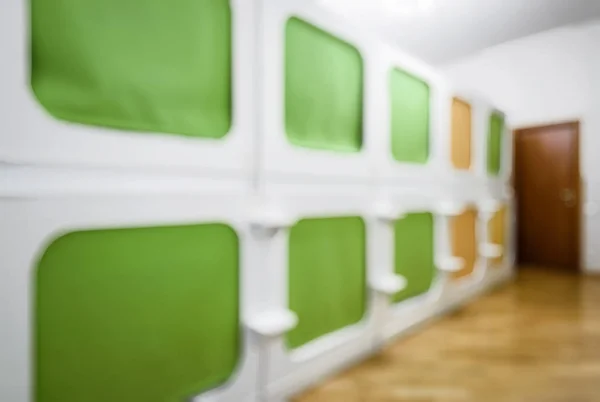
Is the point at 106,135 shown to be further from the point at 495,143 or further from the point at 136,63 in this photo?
the point at 495,143

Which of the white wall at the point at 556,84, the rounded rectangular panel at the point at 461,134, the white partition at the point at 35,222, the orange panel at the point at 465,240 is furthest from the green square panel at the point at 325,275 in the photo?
the white wall at the point at 556,84

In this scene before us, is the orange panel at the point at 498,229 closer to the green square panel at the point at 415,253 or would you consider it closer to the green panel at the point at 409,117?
the green square panel at the point at 415,253

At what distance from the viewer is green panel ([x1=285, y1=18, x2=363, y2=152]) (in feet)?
4.33

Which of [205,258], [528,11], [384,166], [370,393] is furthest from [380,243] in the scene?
[528,11]

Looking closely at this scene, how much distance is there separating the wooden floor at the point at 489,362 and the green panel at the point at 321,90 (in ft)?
2.71

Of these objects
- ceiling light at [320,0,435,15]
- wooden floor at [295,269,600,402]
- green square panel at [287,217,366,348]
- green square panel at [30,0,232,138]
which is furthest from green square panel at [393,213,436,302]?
ceiling light at [320,0,435,15]

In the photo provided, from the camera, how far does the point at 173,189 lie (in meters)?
0.99

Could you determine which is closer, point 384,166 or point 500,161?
point 384,166

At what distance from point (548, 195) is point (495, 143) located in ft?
4.79

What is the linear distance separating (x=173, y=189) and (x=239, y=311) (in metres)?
0.40

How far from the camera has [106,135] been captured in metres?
0.87

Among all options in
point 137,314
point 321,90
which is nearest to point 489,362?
point 321,90

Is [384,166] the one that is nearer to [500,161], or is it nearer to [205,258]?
[205,258]

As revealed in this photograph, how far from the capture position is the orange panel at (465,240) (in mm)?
2404
